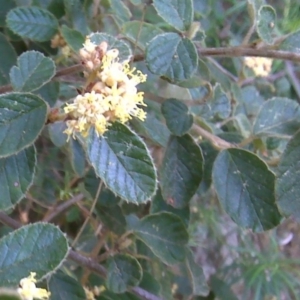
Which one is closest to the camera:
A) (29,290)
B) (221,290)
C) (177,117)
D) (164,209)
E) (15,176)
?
(29,290)

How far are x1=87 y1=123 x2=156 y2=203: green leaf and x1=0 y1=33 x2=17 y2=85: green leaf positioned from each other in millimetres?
320

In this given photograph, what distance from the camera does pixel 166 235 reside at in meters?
0.77

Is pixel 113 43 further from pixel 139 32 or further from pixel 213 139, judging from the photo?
pixel 213 139

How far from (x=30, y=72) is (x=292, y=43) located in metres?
0.37

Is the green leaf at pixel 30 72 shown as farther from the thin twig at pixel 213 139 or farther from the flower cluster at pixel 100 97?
the thin twig at pixel 213 139

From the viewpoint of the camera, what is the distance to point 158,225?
773 mm

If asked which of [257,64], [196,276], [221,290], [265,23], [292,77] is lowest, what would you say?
[221,290]

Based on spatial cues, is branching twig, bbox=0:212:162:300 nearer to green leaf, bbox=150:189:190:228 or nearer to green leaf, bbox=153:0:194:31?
green leaf, bbox=150:189:190:228

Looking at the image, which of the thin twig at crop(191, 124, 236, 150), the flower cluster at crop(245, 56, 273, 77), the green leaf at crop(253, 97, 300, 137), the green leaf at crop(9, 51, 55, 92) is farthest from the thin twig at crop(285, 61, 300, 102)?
the green leaf at crop(9, 51, 55, 92)

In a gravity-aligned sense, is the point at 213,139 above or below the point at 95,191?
above

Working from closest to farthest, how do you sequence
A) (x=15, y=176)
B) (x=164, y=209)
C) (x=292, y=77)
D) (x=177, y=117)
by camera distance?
1. (x=15, y=176)
2. (x=177, y=117)
3. (x=164, y=209)
4. (x=292, y=77)

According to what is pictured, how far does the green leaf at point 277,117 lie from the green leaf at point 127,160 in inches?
12.2

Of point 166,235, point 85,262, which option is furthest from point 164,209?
point 85,262

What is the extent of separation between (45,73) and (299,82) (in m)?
0.94
